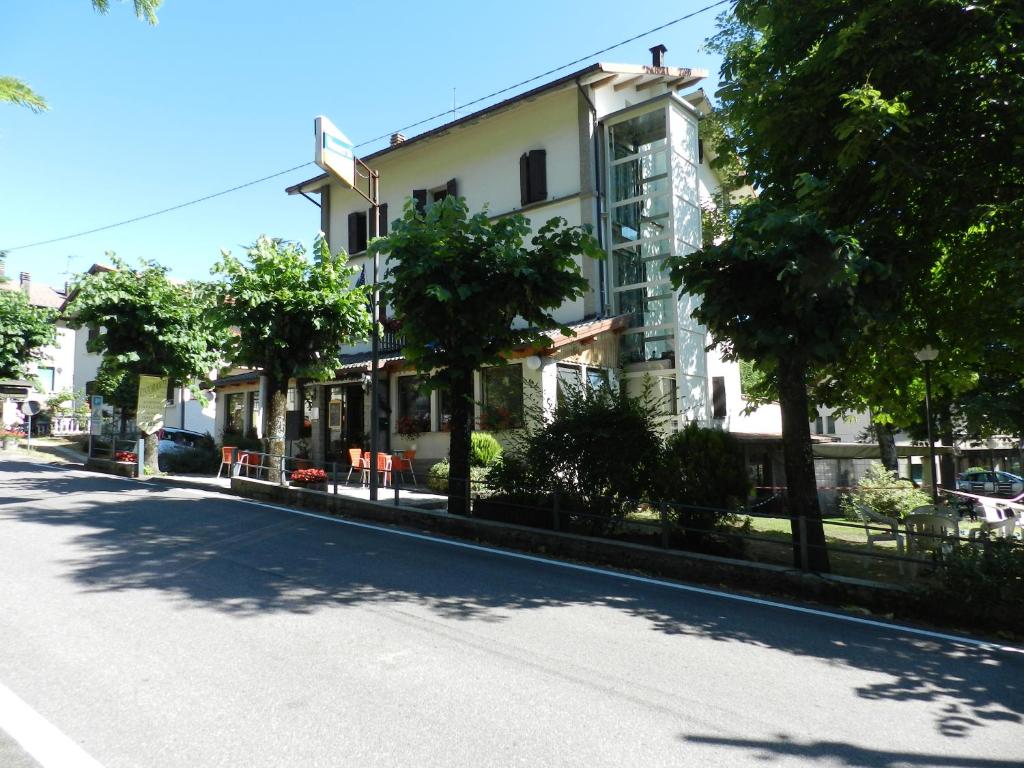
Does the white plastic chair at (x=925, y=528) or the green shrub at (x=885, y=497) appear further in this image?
the green shrub at (x=885, y=497)

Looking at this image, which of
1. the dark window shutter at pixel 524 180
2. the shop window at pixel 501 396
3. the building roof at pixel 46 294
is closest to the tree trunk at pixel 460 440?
the shop window at pixel 501 396

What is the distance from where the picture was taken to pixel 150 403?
18.4 m

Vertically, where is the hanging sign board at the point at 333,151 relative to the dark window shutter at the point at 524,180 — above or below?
below

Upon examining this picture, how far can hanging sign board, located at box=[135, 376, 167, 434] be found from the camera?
18281 millimetres

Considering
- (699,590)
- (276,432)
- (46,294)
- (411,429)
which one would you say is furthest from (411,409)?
(46,294)

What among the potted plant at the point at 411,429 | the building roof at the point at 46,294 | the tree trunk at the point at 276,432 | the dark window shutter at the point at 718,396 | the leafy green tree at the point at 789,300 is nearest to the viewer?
the leafy green tree at the point at 789,300

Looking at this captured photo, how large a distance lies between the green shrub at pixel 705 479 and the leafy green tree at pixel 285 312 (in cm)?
837

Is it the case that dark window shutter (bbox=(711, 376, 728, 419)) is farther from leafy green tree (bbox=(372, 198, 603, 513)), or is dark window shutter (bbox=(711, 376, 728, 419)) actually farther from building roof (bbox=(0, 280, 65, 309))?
building roof (bbox=(0, 280, 65, 309))

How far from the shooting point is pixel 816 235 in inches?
272

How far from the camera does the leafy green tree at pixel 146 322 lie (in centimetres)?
1681

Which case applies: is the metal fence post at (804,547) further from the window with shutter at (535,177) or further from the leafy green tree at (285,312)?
the window with shutter at (535,177)

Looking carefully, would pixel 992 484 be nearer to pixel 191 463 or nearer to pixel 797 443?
pixel 797 443

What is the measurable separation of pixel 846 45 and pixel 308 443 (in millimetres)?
17509

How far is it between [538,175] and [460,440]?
9994mm
